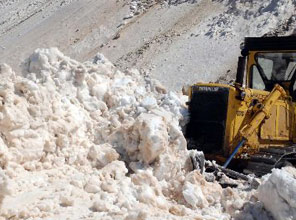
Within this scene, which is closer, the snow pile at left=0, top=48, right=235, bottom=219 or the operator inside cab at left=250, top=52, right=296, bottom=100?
the snow pile at left=0, top=48, right=235, bottom=219

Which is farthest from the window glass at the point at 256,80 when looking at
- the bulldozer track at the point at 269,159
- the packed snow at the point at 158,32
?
the packed snow at the point at 158,32

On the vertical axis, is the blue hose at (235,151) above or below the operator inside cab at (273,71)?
below

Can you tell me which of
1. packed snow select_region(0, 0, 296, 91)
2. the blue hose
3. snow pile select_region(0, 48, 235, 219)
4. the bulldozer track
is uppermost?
snow pile select_region(0, 48, 235, 219)

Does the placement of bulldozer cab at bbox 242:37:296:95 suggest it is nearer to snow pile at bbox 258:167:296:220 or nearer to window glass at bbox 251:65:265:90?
window glass at bbox 251:65:265:90

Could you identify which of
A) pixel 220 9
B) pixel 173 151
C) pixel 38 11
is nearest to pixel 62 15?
Answer: pixel 38 11

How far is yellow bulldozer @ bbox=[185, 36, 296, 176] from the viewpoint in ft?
28.3

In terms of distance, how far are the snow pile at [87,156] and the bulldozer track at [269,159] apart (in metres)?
1.76

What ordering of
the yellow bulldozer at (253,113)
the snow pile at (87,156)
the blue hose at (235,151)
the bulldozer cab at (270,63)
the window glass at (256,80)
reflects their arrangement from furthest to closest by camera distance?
the window glass at (256,80), the bulldozer cab at (270,63), the yellow bulldozer at (253,113), the blue hose at (235,151), the snow pile at (87,156)

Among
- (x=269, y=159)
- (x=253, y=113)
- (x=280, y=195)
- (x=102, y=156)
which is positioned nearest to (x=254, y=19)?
(x=253, y=113)

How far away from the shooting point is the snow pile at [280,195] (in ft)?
17.5

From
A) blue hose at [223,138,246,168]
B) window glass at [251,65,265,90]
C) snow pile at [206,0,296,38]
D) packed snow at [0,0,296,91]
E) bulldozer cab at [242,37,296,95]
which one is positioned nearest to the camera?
blue hose at [223,138,246,168]

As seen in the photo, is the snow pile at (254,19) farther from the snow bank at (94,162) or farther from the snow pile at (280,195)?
the snow pile at (280,195)

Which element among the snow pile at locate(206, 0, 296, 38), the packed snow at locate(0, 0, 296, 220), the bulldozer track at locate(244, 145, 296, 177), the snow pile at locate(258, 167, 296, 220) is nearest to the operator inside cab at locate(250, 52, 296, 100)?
the bulldozer track at locate(244, 145, 296, 177)

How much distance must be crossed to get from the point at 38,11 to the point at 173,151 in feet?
99.1
